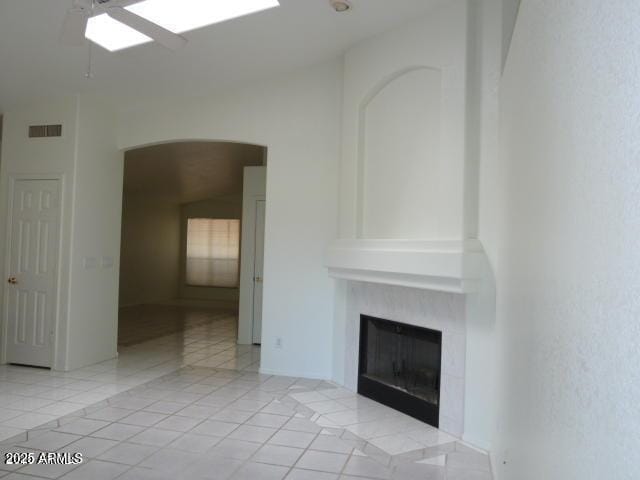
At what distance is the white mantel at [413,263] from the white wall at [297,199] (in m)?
0.61

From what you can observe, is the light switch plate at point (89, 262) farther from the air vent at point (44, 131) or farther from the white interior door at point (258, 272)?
the white interior door at point (258, 272)

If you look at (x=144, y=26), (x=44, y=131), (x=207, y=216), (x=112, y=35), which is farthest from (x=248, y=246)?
(x=207, y=216)

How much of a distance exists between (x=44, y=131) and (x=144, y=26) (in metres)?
3.11

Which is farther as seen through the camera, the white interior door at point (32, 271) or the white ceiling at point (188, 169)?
the white ceiling at point (188, 169)

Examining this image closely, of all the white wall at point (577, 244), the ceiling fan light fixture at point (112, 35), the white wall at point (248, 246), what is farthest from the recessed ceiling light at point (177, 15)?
the white wall at point (248, 246)

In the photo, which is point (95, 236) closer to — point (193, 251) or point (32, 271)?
point (32, 271)

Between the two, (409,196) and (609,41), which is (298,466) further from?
(609,41)

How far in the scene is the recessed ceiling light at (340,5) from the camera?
12.9 feet

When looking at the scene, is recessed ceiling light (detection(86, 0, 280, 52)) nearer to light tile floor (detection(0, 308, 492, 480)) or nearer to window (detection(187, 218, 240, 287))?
light tile floor (detection(0, 308, 492, 480))

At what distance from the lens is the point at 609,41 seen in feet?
3.50

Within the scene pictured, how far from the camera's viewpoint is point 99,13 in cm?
307

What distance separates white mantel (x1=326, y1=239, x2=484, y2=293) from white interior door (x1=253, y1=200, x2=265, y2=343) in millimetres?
2454

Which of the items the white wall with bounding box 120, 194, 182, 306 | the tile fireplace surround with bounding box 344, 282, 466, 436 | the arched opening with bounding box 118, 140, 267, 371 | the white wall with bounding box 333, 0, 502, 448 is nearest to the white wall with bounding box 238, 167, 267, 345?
the arched opening with bounding box 118, 140, 267, 371

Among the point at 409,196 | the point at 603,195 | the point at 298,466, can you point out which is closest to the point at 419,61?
the point at 409,196
